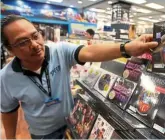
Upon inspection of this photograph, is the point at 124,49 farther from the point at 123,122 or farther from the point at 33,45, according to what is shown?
the point at 33,45

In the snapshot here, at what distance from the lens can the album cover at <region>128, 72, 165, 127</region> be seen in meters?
0.89

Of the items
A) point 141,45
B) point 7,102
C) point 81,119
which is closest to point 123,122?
point 141,45

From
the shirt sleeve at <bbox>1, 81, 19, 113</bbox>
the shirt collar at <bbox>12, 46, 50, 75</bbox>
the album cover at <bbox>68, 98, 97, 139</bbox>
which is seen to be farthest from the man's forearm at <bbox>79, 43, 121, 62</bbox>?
the shirt sleeve at <bbox>1, 81, 19, 113</bbox>

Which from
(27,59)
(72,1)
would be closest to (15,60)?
(27,59)

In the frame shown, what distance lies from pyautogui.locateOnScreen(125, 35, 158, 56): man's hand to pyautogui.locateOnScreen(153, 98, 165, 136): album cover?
25 centimetres

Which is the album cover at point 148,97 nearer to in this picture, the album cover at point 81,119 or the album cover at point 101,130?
the album cover at point 101,130

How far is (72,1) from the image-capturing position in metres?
12.3

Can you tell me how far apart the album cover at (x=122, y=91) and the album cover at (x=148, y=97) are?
4 cm

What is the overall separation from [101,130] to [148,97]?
0.38 metres

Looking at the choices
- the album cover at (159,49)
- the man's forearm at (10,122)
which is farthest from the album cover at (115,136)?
the man's forearm at (10,122)

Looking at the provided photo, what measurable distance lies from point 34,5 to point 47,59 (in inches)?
497

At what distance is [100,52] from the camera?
3.74 feet

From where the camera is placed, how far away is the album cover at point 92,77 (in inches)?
59.4

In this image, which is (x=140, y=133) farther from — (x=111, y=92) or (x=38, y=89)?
(x=38, y=89)
